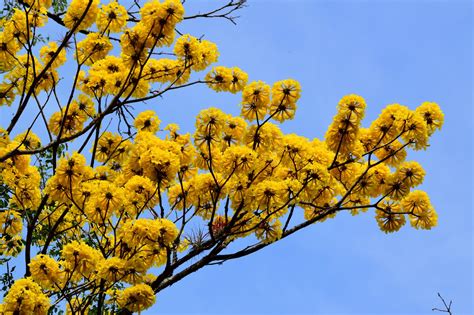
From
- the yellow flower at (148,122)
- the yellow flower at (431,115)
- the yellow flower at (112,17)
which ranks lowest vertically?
the yellow flower at (431,115)

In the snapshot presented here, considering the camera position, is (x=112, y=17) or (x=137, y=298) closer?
(x=137, y=298)

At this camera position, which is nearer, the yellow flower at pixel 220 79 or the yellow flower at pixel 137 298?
the yellow flower at pixel 137 298

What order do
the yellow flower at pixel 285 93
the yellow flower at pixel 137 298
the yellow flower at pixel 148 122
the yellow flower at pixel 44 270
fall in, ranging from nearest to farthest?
1. the yellow flower at pixel 137 298
2. the yellow flower at pixel 44 270
3. the yellow flower at pixel 285 93
4. the yellow flower at pixel 148 122

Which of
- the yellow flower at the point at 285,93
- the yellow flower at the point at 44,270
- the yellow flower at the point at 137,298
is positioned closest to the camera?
the yellow flower at the point at 137,298

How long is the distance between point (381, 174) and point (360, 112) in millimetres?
801

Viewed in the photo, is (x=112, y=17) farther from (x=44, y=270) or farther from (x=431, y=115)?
(x=431, y=115)

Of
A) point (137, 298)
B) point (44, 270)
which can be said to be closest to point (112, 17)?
point (44, 270)

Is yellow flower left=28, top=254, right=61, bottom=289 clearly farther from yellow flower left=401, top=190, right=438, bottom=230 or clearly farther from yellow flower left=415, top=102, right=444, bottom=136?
yellow flower left=415, top=102, right=444, bottom=136

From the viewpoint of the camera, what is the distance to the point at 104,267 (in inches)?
232

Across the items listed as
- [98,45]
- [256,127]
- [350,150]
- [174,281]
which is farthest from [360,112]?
[98,45]

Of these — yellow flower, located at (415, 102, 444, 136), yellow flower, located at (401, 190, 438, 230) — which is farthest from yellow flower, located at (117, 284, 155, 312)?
yellow flower, located at (415, 102, 444, 136)

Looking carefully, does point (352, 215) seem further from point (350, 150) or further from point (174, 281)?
point (174, 281)

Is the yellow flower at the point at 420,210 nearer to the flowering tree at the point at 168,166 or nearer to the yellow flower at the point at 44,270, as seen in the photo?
the flowering tree at the point at 168,166

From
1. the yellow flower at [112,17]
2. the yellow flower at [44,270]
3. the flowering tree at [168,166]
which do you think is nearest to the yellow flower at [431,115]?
the flowering tree at [168,166]
